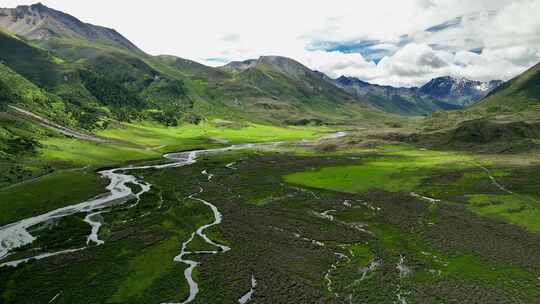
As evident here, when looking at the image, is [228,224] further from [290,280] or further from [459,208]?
[459,208]

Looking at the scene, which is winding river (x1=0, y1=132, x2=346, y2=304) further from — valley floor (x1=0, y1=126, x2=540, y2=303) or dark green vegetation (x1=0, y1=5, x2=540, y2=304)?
dark green vegetation (x1=0, y1=5, x2=540, y2=304)

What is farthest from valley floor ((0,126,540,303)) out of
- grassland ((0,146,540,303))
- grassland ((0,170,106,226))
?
grassland ((0,170,106,226))

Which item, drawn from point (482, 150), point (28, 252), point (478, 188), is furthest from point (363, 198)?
point (482, 150)

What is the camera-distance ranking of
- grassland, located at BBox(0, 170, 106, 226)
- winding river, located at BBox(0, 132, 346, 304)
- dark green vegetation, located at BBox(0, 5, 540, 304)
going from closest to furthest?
1. dark green vegetation, located at BBox(0, 5, 540, 304)
2. winding river, located at BBox(0, 132, 346, 304)
3. grassland, located at BBox(0, 170, 106, 226)

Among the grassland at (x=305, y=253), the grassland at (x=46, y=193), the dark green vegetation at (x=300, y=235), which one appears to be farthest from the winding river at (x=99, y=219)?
the grassland at (x=46, y=193)

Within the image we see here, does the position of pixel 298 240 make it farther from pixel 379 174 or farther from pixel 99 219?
pixel 379 174

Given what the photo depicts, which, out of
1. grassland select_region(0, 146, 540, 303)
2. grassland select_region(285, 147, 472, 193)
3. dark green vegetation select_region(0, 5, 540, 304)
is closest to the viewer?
grassland select_region(0, 146, 540, 303)

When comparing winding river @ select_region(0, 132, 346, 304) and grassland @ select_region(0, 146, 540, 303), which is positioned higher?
winding river @ select_region(0, 132, 346, 304)

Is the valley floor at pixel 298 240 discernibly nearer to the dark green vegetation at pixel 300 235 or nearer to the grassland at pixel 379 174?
the dark green vegetation at pixel 300 235

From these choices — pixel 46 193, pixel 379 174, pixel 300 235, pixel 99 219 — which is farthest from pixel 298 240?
pixel 46 193
